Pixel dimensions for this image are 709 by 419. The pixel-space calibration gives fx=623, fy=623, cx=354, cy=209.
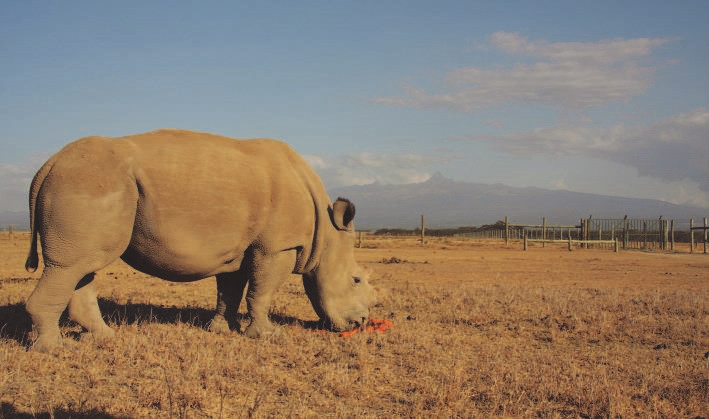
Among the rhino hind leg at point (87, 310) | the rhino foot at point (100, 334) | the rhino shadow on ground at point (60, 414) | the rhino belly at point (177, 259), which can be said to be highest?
the rhino belly at point (177, 259)

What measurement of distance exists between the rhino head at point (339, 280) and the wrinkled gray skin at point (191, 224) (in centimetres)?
1

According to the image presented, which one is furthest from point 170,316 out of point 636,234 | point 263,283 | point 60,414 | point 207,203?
point 636,234

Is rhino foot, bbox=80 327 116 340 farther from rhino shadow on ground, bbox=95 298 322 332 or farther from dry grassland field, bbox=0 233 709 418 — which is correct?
rhino shadow on ground, bbox=95 298 322 332

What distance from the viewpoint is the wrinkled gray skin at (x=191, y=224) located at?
251 inches

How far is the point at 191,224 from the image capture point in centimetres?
694

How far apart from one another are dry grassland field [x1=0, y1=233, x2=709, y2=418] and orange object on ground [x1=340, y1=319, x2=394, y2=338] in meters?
0.15

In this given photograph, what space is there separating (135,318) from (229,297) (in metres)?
1.59

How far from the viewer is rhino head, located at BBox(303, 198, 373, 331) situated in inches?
318

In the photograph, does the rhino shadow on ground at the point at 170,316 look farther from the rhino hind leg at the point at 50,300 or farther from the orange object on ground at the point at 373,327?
the rhino hind leg at the point at 50,300

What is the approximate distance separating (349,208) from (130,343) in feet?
10.3

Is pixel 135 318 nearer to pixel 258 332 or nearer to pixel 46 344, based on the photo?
pixel 258 332

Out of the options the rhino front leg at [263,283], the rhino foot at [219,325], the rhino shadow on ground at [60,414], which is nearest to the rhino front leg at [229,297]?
the rhino foot at [219,325]

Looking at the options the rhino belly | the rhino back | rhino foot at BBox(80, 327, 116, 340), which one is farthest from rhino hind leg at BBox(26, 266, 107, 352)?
the rhino back

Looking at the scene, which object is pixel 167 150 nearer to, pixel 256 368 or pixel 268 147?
Result: pixel 268 147
